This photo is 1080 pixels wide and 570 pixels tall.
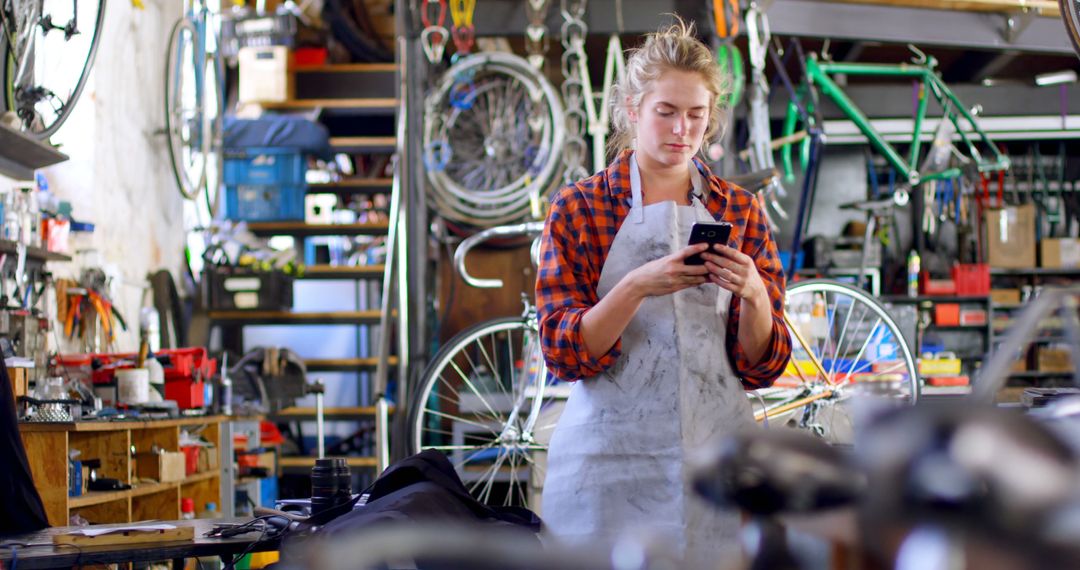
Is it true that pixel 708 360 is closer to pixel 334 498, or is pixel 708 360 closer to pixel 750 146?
pixel 334 498

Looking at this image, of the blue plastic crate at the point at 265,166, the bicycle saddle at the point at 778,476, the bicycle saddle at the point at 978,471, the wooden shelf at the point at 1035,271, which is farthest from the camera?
the wooden shelf at the point at 1035,271

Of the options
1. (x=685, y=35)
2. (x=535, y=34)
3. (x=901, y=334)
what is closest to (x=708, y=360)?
(x=685, y=35)

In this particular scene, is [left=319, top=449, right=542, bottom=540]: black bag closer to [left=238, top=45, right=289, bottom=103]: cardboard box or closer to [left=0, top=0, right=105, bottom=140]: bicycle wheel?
[left=0, top=0, right=105, bottom=140]: bicycle wheel

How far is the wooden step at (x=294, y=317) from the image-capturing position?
262 inches

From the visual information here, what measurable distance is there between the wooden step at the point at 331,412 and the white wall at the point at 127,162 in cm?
93

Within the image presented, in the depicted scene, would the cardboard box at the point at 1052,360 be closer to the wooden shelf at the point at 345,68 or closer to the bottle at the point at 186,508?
the wooden shelf at the point at 345,68

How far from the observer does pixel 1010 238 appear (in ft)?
27.7

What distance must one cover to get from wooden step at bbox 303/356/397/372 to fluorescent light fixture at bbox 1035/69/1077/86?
465 cm

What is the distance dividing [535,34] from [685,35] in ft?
11.6

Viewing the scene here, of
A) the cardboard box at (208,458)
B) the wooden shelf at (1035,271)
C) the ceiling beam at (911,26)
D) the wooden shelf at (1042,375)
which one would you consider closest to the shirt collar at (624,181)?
the cardboard box at (208,458)

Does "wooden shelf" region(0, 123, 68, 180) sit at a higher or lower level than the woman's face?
higher

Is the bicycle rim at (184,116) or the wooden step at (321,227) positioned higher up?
the bicycle rim at (184,116)

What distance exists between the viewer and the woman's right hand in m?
1.99

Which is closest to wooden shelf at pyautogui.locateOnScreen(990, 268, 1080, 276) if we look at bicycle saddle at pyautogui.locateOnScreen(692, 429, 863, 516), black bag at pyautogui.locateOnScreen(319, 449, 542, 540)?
black bag at pyautogui.locateOnScreen(319, 449, 542, 540)
